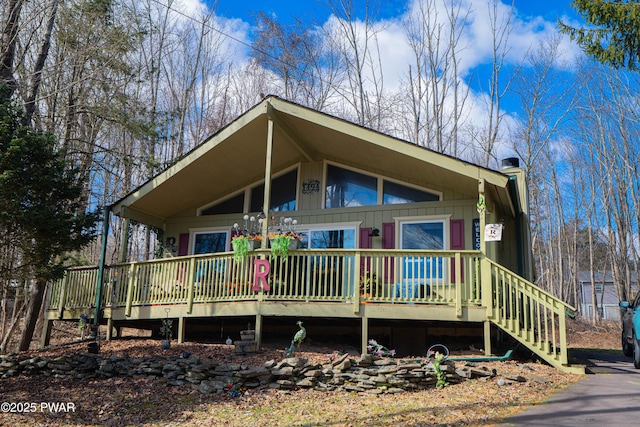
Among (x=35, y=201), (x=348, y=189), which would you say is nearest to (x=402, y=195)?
(x=348, y=189)

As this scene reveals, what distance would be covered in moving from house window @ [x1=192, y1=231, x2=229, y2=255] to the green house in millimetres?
32

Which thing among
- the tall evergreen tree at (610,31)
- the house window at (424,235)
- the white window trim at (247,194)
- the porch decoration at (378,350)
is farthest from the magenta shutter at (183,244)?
the tall evergreen tree at (610,31)

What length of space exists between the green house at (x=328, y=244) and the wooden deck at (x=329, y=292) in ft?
0.09

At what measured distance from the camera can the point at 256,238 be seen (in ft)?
34.1

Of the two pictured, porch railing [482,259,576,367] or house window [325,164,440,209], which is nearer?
porch railing [482,259,576,367]

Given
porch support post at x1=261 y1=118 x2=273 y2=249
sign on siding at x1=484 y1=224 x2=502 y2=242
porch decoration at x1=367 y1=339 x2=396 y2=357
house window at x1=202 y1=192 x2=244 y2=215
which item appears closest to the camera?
porch decoration at x1=367 y1=339 x2=396 y2=357

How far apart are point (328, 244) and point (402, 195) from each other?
2.02 meters

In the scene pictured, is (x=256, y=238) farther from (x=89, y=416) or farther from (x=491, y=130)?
(x=491, y=130)

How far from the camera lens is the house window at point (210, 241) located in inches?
514

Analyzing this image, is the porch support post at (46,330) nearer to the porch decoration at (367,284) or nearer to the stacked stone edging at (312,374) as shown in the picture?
the stacked stone edging at (312,374)

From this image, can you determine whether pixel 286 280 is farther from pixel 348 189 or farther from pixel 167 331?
pixel 348 189

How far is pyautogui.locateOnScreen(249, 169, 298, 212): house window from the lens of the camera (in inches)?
502

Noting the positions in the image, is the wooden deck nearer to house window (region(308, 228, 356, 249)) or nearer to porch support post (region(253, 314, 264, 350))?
porch support post (region(253, 314, 264, 350))

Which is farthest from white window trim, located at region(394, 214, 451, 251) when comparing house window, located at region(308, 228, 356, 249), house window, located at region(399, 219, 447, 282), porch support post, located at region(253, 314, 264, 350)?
porch support post, located at region(253, 314, 264, 350)
